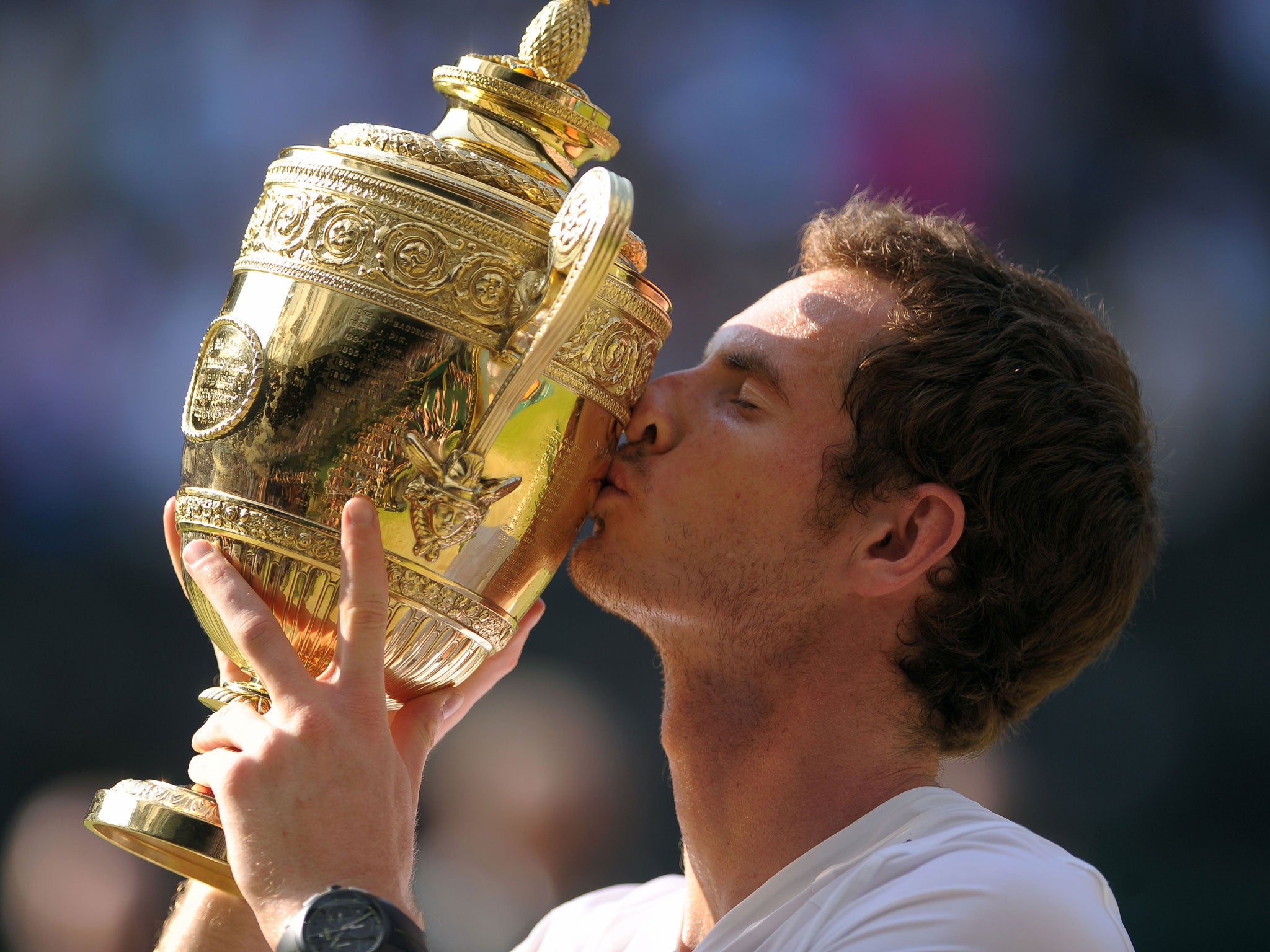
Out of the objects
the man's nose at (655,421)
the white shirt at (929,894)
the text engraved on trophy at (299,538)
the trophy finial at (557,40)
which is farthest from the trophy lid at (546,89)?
the white shirt at (929,894)

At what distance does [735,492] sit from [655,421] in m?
0.17

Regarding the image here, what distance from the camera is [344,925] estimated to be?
4.39ft

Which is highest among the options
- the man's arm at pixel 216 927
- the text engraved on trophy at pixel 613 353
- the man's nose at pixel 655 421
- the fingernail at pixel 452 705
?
the text engraved on trophy at pixel 613 353

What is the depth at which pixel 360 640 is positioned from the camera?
1444mm

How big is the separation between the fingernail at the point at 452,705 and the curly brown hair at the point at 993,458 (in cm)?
66

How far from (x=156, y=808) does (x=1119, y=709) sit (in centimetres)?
408

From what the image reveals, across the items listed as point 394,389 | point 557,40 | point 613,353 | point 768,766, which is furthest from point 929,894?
point 557,40

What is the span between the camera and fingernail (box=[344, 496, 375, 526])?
1437 millimetres

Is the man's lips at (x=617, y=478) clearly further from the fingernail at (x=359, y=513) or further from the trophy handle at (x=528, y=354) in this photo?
the fingernail at (x=359, y=513)

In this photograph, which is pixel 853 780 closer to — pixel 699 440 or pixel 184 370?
pixel 699 440

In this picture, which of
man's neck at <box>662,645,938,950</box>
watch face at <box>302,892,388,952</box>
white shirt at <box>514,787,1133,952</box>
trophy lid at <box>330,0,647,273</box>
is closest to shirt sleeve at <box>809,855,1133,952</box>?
white shirt at <box>514,787,1133,952</box>

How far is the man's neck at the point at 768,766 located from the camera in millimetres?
1834

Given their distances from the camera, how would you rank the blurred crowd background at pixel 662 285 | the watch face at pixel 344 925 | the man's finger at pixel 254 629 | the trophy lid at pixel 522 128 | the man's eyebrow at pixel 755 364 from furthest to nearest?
the blurred crowd background at pixel 662 285 < the man's eyebrow at pixel 755 364 < the trophy lid at pixel 522 128 < the man's finger at pixel 254 629 < the watch face at pixel 344 925

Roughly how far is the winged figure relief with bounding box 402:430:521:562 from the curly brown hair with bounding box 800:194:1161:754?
0.62m
